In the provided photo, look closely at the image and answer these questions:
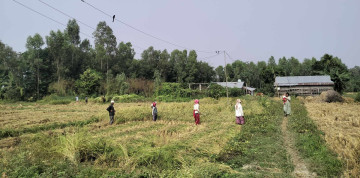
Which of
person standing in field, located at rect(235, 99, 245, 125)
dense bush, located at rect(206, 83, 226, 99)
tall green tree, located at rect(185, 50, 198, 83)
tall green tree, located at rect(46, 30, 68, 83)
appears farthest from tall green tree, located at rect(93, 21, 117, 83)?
person standing in field, located at rect(235, 99, 245, 125)

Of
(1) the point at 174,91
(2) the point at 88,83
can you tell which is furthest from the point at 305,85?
(2) the point at 88,83

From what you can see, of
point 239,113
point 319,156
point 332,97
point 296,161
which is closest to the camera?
point 319,156

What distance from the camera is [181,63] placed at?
6500 cm

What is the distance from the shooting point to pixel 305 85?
4375 centimetres

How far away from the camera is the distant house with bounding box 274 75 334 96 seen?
4244cm

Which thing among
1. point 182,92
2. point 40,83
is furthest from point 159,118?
point 40,83

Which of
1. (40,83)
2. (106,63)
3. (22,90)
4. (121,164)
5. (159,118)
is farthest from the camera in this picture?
(106,63)

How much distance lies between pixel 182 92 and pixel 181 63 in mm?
28166

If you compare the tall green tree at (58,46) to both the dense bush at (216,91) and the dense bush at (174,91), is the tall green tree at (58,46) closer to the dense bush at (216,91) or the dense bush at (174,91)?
the dense bush at (174,91)

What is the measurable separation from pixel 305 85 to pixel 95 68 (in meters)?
46.2

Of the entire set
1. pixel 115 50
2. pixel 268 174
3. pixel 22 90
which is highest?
pixel 115 50

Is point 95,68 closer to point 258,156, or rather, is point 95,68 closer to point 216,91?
point 216,91

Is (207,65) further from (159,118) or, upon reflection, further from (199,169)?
(199,169)

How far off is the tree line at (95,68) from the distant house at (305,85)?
109 inches
